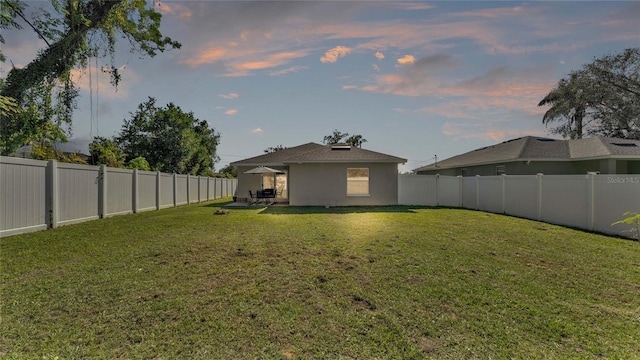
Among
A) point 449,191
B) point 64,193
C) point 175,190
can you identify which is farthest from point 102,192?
point 449,191

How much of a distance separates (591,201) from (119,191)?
16638 millimetres

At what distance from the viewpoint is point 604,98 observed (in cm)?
2238

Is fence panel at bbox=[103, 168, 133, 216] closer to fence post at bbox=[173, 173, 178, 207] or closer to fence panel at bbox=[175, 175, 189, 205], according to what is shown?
fence post at bbox=[173, 173, 178, 207]

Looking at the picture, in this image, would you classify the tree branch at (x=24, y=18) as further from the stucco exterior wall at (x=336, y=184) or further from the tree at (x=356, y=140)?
the tree at (x=356, y=140)

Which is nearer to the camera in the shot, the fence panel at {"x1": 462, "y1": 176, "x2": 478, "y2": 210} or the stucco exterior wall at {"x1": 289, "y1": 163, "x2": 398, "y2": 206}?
the fence panel at {"x1": 462, "y1": 176, "x2": 478, "y2": 210}

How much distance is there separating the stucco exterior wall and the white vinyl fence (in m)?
1.69

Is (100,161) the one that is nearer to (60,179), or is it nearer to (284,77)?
(60,179)

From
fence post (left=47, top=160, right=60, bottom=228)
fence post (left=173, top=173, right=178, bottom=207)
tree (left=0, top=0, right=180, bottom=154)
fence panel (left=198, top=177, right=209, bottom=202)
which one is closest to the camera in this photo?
fence post (left=47, top=160, right=60, bottom=228)

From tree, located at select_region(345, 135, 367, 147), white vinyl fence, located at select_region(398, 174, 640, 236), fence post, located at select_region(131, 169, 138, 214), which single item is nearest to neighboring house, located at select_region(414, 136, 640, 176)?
white vinyl fence, located at select_region(398, 174, 640, 236)

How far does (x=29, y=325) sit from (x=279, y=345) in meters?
2.68

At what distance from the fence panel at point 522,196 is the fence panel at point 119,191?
16.2m

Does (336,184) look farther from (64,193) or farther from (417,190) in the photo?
(64,193)

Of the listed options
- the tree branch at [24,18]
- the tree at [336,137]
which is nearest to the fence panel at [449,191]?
the tree branch at [24,18]

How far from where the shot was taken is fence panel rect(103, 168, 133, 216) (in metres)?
10.6
